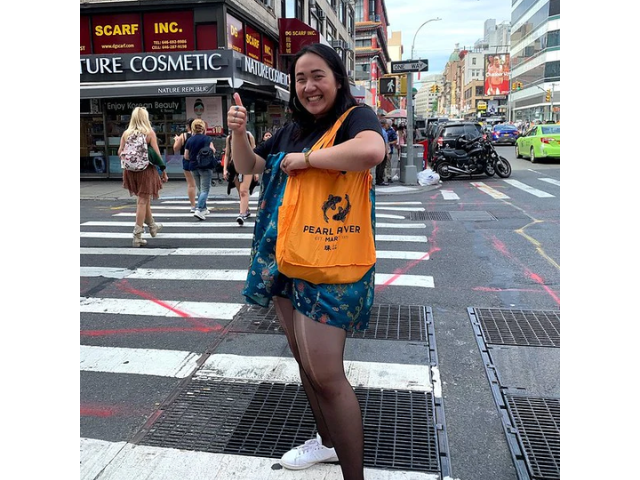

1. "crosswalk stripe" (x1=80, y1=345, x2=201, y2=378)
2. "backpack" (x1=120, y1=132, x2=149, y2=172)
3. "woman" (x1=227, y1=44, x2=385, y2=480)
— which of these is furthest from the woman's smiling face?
"backpack" (x1=120, y1=132, x2=149, y2=172)

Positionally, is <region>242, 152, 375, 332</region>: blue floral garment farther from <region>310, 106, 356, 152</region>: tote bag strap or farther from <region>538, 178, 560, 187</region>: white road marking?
<region>538, 178, 560, 187</region>: white road marking

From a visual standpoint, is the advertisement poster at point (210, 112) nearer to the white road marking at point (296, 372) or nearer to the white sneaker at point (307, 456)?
the white road marking at point (296, 372)

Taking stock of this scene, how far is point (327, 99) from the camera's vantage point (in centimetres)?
235

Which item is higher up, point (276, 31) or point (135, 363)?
point (276, 31)

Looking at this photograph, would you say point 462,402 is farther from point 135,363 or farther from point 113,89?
point 113,89

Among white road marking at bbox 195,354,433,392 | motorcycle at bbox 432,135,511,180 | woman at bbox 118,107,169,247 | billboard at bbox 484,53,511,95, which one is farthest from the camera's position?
billboard at bbox 484,53,511,95

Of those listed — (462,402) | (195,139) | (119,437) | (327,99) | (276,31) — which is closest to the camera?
(327,99)

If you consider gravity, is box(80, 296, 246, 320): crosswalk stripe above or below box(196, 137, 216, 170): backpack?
below

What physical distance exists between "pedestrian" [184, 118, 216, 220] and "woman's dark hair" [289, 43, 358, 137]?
822 cm

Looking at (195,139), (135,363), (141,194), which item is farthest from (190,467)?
(195,139)

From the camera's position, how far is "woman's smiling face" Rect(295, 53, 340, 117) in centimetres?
232

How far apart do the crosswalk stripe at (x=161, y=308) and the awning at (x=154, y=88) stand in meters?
12.5

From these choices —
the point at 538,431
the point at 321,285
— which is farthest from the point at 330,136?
the point at 538,431

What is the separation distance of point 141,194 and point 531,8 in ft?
301
